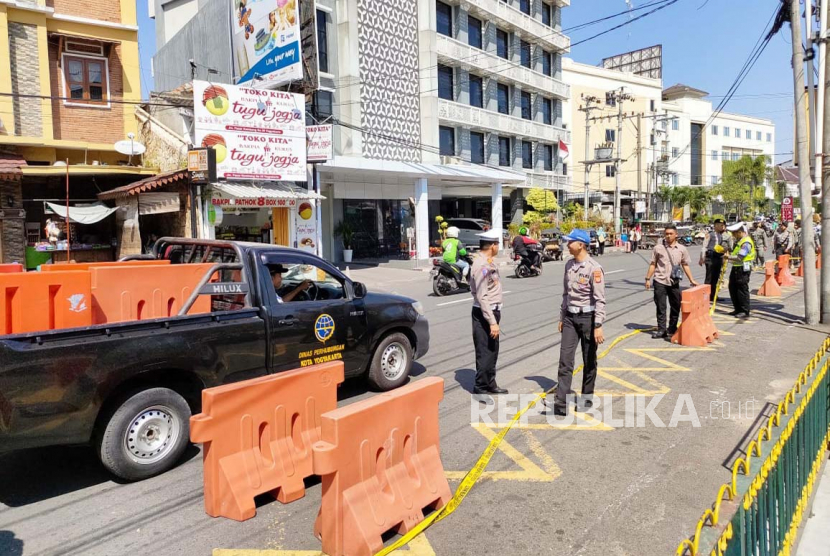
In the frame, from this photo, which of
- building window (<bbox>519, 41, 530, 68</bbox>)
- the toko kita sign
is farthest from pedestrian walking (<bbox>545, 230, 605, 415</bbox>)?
building window (<bbox>519, 41, 530, 68</bbox>)

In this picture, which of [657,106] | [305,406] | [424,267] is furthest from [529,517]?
[657,106]

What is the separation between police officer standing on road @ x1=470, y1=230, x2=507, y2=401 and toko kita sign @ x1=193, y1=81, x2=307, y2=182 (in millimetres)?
12058

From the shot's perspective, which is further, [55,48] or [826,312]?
[55,48]

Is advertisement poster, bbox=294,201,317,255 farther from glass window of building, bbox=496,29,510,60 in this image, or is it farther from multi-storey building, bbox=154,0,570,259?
glass window of building, bbox=496,29,510,60

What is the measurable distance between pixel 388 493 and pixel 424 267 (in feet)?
68.5

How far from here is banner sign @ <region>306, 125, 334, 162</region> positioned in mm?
18469

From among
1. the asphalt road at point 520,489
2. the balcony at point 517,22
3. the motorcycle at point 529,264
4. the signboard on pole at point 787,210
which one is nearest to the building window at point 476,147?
the balcony at point 517,22

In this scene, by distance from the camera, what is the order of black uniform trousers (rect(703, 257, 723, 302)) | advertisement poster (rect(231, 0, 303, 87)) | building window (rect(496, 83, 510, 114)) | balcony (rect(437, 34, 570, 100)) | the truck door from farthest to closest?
building window (rect(496, 83, 510, 114)), balcony (rect(437, 34, 570, 100)), advertisement poster (rect(231, 0, 303, 87)), black uniform trousers (rect(703, 257, 723, 302)), the truck door

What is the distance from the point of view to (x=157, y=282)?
6.04 metres

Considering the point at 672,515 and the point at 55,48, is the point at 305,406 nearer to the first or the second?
the point at 672,515

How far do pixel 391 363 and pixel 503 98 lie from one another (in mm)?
32134

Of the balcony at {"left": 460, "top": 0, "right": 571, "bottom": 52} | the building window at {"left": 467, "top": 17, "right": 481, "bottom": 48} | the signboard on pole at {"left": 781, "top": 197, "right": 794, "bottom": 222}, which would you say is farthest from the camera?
the building window at {"left": 467, "top": 17, "right": 481, "bottom": 48}

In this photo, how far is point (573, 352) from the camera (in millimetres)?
6055

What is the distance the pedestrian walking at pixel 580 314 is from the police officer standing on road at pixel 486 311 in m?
0.71
